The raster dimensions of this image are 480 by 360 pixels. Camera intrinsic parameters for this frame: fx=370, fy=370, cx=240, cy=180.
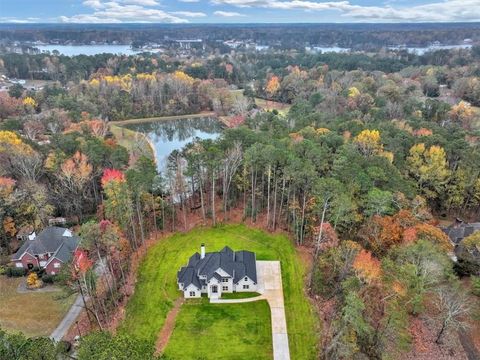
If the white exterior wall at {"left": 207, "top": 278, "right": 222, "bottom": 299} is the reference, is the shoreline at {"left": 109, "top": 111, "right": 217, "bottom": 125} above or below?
below

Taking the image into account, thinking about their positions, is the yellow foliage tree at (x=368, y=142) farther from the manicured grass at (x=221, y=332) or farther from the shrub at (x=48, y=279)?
the shrub at (x=48, y=279)

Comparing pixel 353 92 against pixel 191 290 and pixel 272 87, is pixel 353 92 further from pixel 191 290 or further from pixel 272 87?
pixel 191 290

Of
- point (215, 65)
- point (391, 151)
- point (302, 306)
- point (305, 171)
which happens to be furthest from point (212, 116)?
point (302, 306)

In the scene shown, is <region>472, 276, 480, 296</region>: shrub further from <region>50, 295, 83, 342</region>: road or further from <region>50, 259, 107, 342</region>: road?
<region>50, 295, 83, 342</region>: road

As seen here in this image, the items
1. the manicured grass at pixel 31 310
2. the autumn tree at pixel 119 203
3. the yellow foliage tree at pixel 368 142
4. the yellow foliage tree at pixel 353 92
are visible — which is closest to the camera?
the manicured grass at pixel 31 310

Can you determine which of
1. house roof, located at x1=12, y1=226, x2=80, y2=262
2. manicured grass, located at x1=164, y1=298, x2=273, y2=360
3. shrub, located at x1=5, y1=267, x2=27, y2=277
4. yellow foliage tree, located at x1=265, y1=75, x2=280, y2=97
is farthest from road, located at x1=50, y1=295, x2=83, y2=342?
yellow foliage tree, located at x1=265, y1=75, x2=280, y2=97

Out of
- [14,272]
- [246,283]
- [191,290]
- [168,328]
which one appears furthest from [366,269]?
[14,272]

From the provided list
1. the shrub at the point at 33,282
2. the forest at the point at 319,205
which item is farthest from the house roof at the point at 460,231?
the shrub at the point at 33,282
